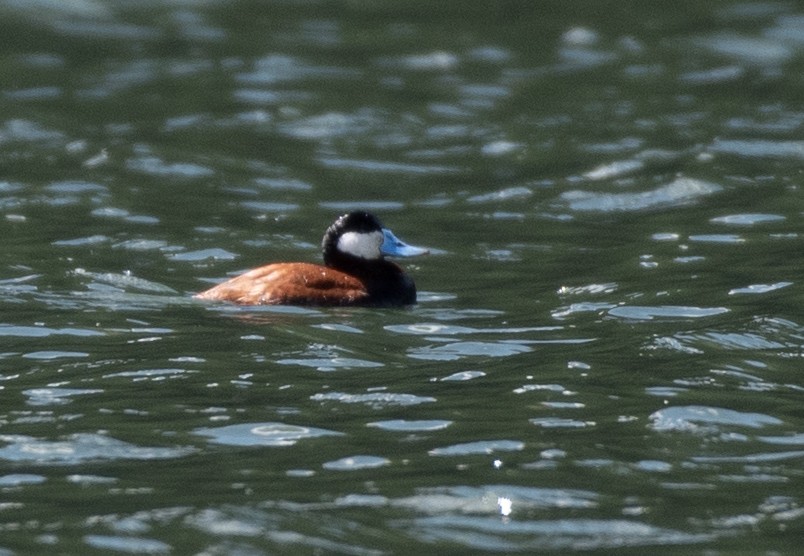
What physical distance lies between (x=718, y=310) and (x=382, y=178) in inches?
247

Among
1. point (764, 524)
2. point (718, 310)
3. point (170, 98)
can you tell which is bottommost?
point (764, 524)

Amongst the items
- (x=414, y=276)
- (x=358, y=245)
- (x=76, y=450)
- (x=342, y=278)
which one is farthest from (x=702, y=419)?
(x=414, y=276)

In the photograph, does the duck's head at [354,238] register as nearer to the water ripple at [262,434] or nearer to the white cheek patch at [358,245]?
the white cheek patch at [358,245]

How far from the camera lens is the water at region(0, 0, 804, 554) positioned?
666 centimetres

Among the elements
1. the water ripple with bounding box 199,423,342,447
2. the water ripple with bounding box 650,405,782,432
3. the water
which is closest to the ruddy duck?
the water

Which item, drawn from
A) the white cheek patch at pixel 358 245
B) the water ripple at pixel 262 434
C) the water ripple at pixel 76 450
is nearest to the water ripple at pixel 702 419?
the water ripple at pixel 262 434

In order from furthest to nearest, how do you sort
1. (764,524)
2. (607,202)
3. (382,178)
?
(382,178), (607,202), (764,524)

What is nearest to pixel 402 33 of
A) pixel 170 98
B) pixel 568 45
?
pixel 568 45

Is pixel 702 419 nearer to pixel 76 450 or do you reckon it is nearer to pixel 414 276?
pixel 76 450

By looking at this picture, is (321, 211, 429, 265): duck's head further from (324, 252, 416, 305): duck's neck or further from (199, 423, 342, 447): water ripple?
(199, 423, 342, 447): water ripple

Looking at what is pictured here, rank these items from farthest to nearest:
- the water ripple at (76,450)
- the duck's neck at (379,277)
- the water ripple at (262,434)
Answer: the duck's neck at (379,277), the water ripple at (262,434), the water ripple at (76,450)

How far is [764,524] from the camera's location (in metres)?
6.43

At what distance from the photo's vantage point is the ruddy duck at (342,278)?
10.4 m

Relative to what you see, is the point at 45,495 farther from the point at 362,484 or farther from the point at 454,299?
the point at 454,299
